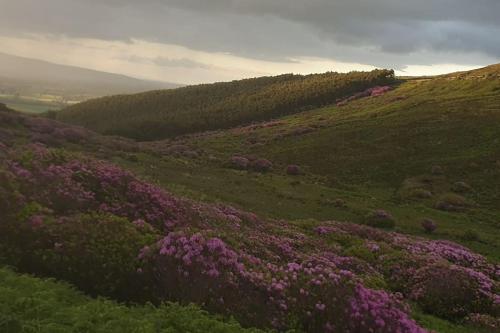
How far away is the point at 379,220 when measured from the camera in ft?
119

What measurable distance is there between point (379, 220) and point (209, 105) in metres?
114

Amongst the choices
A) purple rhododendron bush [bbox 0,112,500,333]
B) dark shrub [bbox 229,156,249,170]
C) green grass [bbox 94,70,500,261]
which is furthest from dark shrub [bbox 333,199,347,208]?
purple rhododendron bush [bbox 0,112,500,333]

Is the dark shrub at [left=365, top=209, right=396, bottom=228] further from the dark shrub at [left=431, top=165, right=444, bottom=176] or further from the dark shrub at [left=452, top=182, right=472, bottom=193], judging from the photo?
the dark shrub at [left=431, top=165, right=444, bottom=176]

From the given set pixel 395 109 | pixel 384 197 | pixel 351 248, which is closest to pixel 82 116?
pixel 395 109

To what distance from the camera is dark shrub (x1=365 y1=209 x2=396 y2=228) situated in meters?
36.2

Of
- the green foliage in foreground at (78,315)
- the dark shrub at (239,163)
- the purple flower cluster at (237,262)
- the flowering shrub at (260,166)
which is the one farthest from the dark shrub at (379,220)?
the green foliage in foreground at (78,315)

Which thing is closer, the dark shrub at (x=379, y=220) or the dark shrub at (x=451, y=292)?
the dark shrub at (x=451, y=292)

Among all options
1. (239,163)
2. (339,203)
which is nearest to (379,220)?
(339,203)

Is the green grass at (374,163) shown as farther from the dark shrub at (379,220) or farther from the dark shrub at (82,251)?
the dark shrub at (82,251)

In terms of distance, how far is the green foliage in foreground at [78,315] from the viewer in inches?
368

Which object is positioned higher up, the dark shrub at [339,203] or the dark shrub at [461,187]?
the dark shrub at [461,187]

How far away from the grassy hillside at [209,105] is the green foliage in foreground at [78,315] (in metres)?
109

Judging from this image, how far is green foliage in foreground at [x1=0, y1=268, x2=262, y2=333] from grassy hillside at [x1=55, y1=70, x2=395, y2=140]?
4308 inches

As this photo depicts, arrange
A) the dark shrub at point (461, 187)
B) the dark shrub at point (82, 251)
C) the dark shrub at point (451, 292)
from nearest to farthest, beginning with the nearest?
the dark shrub at point (82, 251), the dark shrub at point (451, 292), the dark shrub at point (461, 187)
